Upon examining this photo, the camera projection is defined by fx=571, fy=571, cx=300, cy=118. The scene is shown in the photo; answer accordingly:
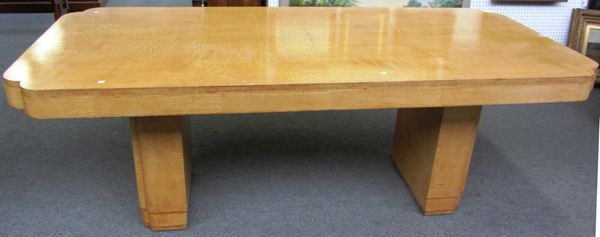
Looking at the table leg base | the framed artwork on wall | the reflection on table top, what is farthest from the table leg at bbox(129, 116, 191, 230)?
the framed artwork on wall

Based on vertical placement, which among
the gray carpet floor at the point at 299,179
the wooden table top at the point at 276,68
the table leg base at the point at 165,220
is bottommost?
the gray carpet floor at the point at 299,179

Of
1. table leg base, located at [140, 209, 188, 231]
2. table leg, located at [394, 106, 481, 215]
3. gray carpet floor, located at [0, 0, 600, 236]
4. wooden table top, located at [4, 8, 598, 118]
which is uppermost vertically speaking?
wooden table top, located at [4, 8, 598, 118]

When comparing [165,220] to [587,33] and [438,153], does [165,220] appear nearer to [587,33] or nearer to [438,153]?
[438,153]

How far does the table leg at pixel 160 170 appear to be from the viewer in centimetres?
159

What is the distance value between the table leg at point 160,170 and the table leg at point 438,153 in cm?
78

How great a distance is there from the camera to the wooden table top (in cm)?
131

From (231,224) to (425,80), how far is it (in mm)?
799

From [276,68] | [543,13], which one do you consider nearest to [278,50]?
[276,68]

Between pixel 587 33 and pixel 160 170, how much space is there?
8.97 ft

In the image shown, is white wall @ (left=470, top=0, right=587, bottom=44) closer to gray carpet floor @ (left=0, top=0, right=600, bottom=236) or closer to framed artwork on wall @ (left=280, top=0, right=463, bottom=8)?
framed artwork on wall @ (left=280, top=0, right=463, bottom=8)

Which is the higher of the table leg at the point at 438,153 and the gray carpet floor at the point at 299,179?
the table leg at the point at 438,153

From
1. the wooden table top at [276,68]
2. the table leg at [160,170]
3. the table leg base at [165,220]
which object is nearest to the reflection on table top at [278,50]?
the wooden table top at [276,68]

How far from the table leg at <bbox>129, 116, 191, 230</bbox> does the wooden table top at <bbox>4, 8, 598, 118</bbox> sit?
20cm

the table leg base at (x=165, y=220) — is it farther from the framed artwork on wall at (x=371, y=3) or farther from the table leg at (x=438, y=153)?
the framed artwork on wall at (x=371, y=3)
